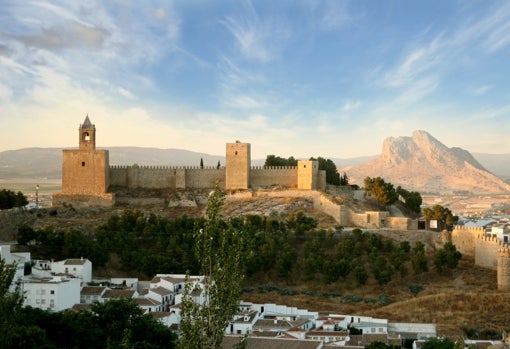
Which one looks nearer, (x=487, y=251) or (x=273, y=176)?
(x=487, y=251)

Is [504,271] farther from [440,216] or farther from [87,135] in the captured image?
[87,135]

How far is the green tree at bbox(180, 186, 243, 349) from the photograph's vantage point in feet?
29.7

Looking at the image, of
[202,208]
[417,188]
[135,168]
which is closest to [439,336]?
[202,208]

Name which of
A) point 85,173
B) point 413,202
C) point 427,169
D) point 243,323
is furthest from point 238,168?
point 427,169

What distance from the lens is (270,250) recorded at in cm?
2945

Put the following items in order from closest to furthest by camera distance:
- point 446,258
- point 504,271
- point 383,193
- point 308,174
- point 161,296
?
point 161,296 → point 504,271 → point 446,258 → point 308,174 → point 383,193

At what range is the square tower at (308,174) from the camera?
38156mm

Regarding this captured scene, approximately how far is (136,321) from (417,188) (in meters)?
111

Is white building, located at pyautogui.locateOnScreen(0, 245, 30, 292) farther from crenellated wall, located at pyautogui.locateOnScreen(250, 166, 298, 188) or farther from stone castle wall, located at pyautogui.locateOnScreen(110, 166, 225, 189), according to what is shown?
crenellated wall, located at pyautogui.locateOnScreen(250, 166, 298, 188)

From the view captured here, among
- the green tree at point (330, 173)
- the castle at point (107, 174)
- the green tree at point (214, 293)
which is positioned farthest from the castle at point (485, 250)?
the green tree at point (214, 293)

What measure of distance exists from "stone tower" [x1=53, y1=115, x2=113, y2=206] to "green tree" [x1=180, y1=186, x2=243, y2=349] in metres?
30.1

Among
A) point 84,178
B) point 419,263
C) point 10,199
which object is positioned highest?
point 84,178

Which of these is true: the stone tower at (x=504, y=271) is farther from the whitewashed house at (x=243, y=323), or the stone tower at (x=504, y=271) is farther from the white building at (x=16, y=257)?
the white building at (x=16, y=257)

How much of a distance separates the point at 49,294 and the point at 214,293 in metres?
14.8
